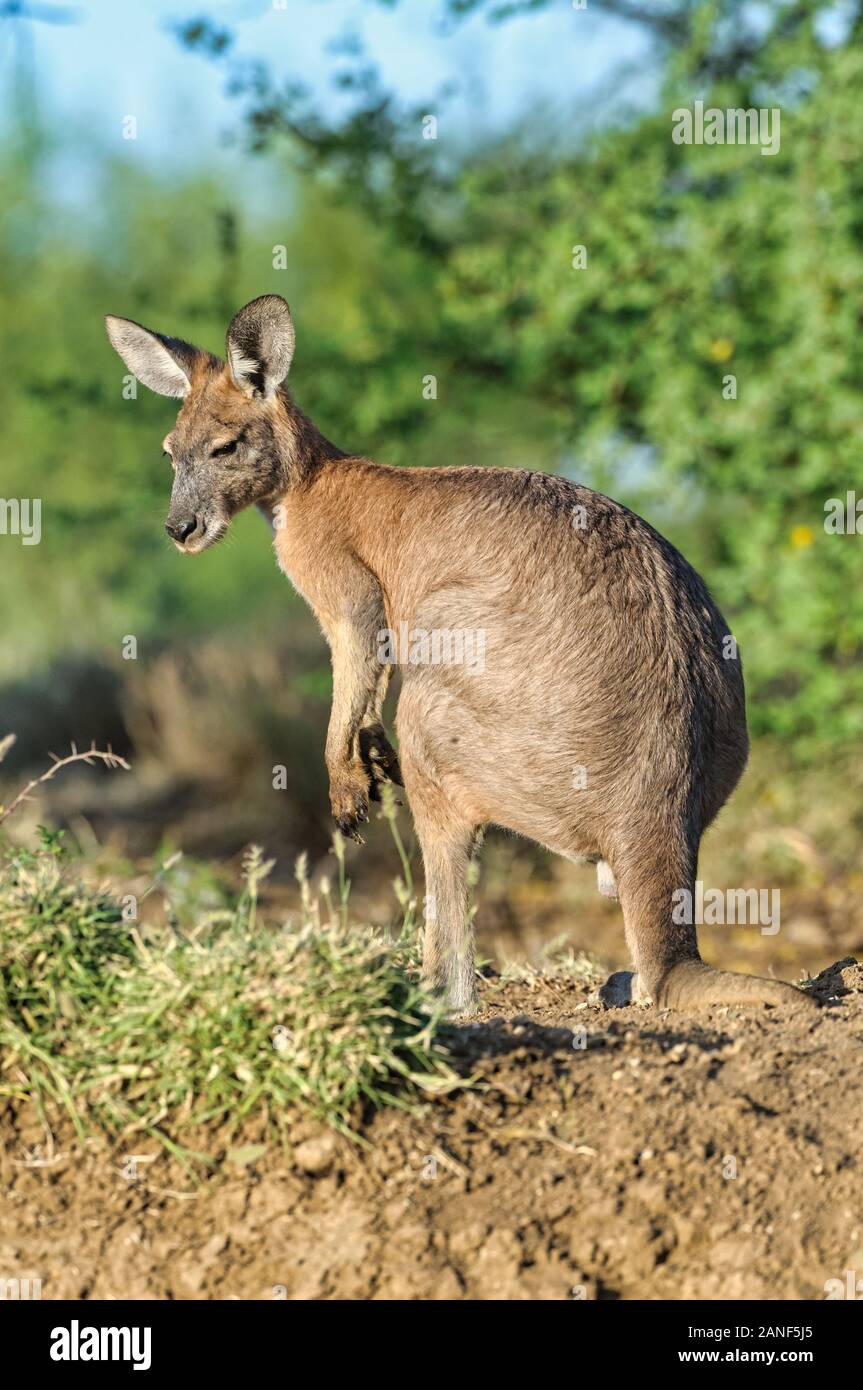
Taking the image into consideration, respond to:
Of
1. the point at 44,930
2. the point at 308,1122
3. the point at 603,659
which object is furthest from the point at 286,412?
the point at 308,1122

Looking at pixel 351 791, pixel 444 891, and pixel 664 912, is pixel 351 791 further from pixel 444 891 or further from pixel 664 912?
pixel 664 912

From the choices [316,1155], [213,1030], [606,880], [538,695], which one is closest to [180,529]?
[538,695]

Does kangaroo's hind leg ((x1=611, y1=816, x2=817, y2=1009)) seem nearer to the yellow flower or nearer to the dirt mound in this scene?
the dirt mound

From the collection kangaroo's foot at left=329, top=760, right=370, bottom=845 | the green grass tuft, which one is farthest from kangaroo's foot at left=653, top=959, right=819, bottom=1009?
kangaroo's foot at left=329, top=760, right=370, bottom=845

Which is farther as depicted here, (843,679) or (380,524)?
(843,679)

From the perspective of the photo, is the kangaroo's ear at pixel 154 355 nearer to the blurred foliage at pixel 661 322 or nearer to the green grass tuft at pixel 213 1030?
the green grass tuft at pixel 213 1030

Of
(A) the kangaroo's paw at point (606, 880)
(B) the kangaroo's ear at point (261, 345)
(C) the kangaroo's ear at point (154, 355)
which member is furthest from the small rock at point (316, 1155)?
(C) the kangaroo's ear at point (154, 355)

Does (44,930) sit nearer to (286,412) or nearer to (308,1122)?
(308,1122)

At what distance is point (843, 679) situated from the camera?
938 cm

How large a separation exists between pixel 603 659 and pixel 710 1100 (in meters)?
1.33

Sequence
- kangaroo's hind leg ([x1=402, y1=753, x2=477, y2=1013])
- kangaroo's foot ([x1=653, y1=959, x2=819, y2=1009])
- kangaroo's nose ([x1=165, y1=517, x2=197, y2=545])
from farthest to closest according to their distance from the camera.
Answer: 1. kangaroo's nose ([x1=165, y1=517, x2=197, y2=545])
2. kangaroo's hind leg ([x1=402, y1=753, x2=477, y2=1013])
3. kangaroo's foot ([x1=653, y1=959, x2=819, y2=1009])

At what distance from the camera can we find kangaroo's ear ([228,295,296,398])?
17.2ft

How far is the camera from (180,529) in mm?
5180

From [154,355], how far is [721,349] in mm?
4620
